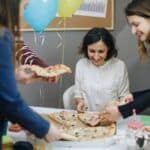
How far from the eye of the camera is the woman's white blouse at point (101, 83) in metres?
2.58

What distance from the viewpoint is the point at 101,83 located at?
2604 mm

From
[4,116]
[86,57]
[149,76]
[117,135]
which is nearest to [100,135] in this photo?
[117,135]

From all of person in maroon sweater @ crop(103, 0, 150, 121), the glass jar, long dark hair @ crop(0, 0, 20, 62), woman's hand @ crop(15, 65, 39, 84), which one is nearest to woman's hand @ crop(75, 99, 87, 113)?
person in maroon sweater @ crop(103, 0, 150, 121)

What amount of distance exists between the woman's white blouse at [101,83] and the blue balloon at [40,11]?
625 mm

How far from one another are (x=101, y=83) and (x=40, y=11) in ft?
2.52

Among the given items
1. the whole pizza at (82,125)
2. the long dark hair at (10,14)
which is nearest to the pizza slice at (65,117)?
the whole pizza at (82,125)

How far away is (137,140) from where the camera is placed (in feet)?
4.97

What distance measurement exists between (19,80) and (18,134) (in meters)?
0.27

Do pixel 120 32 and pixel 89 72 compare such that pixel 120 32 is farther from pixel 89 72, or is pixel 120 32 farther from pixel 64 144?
pixel 64 144

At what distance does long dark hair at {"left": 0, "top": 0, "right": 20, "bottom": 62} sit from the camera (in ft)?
3.60

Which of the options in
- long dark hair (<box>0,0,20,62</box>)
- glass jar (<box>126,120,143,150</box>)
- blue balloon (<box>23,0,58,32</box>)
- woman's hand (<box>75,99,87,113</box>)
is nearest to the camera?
long dark hair (<box>0,0,20,62</box>)

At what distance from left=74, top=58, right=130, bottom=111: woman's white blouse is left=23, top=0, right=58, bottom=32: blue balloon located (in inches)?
24.6

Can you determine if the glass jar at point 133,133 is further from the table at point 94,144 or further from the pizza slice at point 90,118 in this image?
the pizza slice at point 90,118

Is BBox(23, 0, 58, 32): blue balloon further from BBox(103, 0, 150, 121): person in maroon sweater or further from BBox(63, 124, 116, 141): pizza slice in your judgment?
BBox(63, 124, 116, 141): pizza slice
